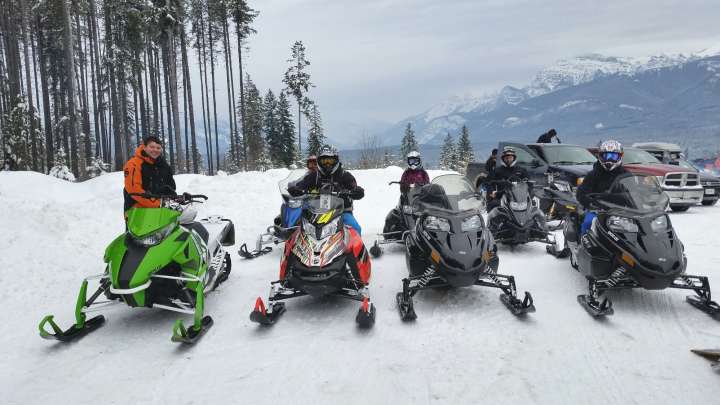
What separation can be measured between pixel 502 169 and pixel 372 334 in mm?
5494

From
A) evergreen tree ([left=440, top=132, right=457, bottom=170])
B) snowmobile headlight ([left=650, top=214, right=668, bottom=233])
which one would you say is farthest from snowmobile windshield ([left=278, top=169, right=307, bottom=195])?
evergreen tree ([left=440, top=132, right=457, bottom=170])

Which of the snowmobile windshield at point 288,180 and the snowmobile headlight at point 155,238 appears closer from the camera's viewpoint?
the snowmobile headlight at point 155,238

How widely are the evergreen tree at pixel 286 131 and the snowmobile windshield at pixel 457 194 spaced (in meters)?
41.3

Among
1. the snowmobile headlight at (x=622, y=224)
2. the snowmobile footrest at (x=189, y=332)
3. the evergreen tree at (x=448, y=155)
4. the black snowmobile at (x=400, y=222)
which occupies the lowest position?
the snowmobile footrest at (x=189, y=332)

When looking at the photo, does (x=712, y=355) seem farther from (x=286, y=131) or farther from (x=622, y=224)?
(x=286, y=131)

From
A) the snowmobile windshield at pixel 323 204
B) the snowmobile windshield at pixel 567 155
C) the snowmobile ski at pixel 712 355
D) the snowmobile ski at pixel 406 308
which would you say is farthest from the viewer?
the snowmobile windshield at pixel 567 155

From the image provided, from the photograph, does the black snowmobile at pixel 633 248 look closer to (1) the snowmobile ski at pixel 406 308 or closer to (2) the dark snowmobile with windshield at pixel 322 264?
(1) the snowmobile ski at pixel 406 308

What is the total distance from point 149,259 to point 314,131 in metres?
43.1

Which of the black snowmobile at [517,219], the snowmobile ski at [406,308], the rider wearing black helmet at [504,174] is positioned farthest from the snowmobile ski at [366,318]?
the rider wearing black helmet at [504,174]

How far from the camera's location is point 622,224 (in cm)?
479

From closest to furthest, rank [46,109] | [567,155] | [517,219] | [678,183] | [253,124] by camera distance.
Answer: [517,219]
[678,183]
[567,155]
[46,109]
[253,124]

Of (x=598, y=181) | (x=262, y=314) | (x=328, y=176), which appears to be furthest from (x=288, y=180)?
(x=598, y=181)

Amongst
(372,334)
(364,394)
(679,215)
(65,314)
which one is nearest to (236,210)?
(65,314)

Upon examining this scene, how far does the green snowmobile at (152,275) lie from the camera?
4.17 m
